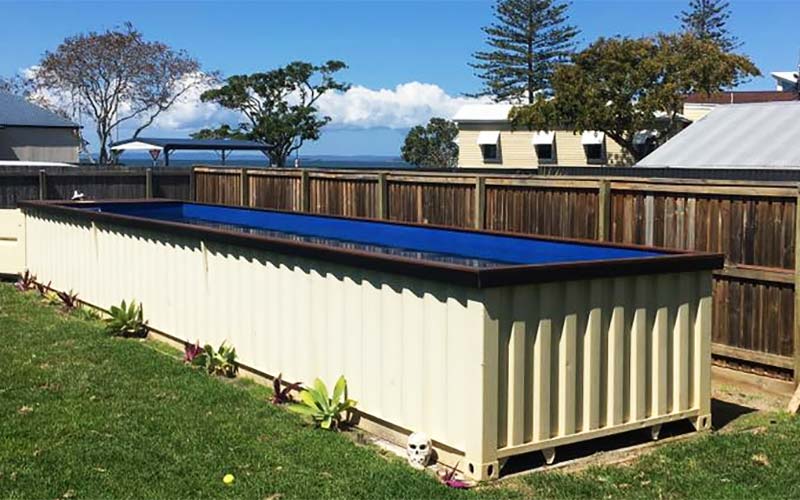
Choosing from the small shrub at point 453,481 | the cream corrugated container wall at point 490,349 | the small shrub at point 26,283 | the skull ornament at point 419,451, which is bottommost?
the small shrub at point 453,481

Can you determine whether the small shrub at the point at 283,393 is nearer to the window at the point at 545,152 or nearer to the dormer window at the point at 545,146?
the dormer window at the point at 545,146

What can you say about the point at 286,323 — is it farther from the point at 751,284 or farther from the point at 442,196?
the point at 442,196

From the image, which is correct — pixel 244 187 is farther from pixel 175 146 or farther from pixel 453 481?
pixel 175 146

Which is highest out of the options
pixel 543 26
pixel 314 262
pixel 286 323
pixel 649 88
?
pixel 543 26

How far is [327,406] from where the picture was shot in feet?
19.8

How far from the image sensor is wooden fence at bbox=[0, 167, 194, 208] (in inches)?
623

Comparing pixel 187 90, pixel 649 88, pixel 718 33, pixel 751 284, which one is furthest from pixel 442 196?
pixel 718 33

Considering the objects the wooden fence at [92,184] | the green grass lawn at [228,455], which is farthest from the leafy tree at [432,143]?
the green grass lawn at [228,455]

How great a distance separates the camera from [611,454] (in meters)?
5.58

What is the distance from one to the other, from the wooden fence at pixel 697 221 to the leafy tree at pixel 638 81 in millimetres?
29053

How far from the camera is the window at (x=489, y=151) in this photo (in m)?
48.5

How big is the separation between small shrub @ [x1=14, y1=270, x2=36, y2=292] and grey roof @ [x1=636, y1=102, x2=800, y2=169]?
8.85 metres

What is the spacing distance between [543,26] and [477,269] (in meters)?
58.5

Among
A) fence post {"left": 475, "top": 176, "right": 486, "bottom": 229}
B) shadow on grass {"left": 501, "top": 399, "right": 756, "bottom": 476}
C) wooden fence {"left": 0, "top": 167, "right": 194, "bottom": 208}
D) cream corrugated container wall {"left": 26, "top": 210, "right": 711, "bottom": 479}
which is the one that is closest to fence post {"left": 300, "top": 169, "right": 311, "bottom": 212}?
fence post {"left": 475, "top": 176, "right": 486, "bottom": 229}
